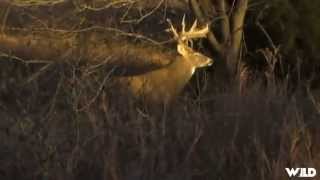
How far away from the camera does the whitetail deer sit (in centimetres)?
985

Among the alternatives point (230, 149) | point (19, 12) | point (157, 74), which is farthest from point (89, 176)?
point (19, 12)

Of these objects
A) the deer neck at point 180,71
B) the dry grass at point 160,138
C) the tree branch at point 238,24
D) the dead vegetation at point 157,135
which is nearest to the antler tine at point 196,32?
the deer neck at point 180,71

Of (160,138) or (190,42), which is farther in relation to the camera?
(190,42)

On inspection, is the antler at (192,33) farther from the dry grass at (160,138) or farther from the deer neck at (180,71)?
the dry grass at (160,138)

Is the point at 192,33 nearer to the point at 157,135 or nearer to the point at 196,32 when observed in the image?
the point at 196,32

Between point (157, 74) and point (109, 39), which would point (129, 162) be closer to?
point (157, 74)

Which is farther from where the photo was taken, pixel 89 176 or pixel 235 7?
pixel 235 7

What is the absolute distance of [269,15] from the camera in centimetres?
1076

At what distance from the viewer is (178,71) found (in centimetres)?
1073

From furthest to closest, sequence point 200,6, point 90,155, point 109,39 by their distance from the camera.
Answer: point 109,39, point 200,6, point 90,155

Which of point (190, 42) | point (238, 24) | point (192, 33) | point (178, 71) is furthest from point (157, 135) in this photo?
point (190, 42)

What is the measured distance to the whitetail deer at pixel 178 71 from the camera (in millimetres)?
9852

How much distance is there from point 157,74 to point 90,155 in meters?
4.57

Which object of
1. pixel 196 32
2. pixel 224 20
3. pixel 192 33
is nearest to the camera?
pixel 196 32
